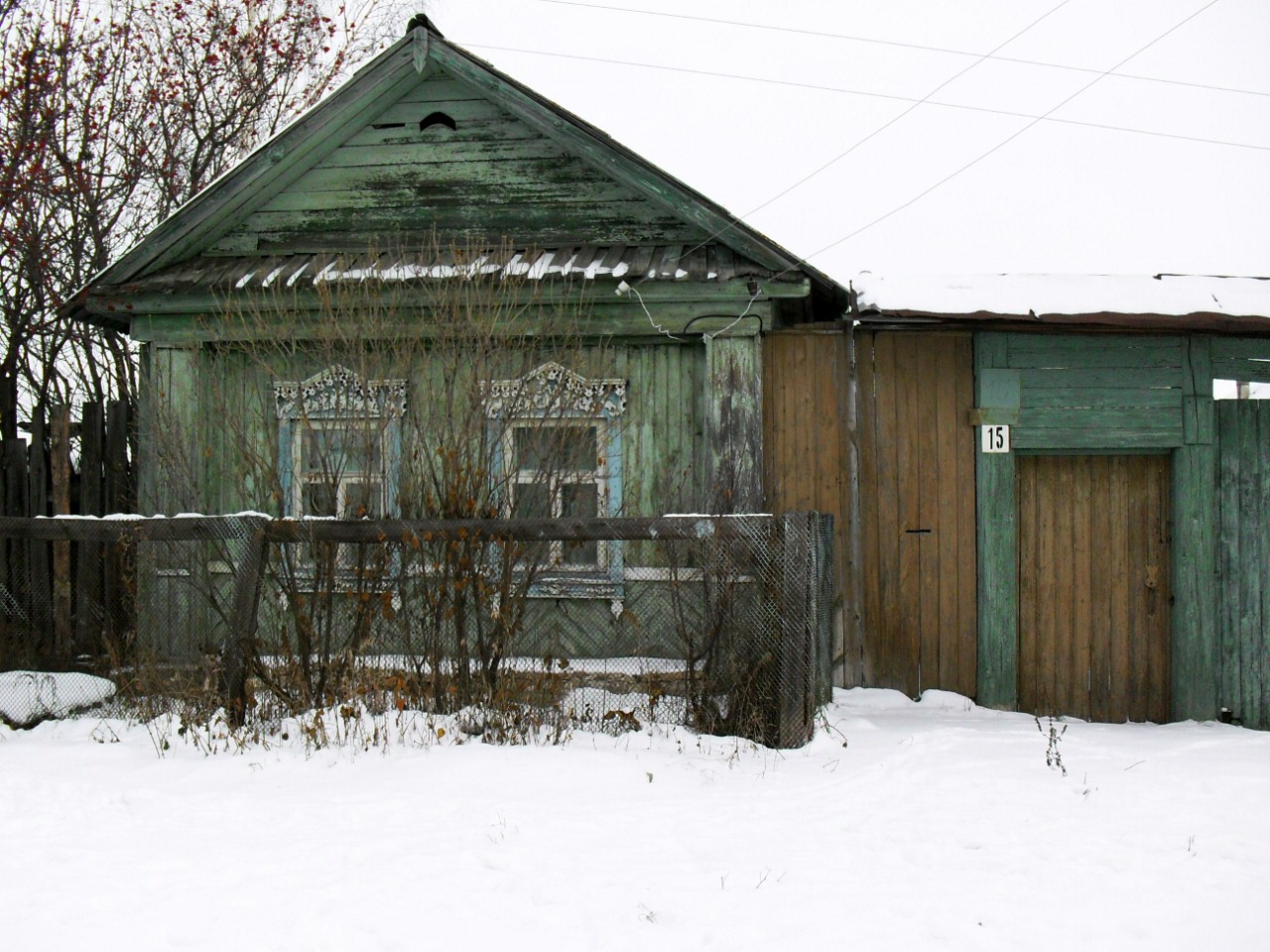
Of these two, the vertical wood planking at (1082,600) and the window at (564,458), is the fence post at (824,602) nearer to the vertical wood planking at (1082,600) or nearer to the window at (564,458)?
the window at (564,458)

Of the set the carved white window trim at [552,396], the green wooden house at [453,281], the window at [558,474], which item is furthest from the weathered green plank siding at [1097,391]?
the window at [558,474]

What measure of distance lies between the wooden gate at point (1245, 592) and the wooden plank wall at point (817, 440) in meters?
2.87

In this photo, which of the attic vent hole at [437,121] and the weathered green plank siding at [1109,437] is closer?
the weathered green plank siding at [1109,437]

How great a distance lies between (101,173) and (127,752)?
32.2ft

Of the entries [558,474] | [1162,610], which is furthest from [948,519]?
[558,474]

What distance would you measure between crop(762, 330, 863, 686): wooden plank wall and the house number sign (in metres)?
1.04

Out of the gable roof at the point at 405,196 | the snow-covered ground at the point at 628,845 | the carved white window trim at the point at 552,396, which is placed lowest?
the snow-covered ground at the point at 628,845

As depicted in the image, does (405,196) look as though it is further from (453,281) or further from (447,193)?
(453,281)

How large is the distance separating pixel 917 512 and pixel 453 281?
3.94m

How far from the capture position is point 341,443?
274 inches

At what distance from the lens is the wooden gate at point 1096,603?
27.9 feet

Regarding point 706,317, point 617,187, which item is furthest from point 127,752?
point 617,187

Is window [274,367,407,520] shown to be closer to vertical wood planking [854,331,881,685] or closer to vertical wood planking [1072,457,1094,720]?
vertical wood planking [854,331,881,685]

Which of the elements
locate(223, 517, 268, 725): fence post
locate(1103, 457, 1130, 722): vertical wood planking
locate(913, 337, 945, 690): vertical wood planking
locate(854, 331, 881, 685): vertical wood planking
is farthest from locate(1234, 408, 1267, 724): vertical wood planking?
locate(223, 517, 268, 725): fence post
